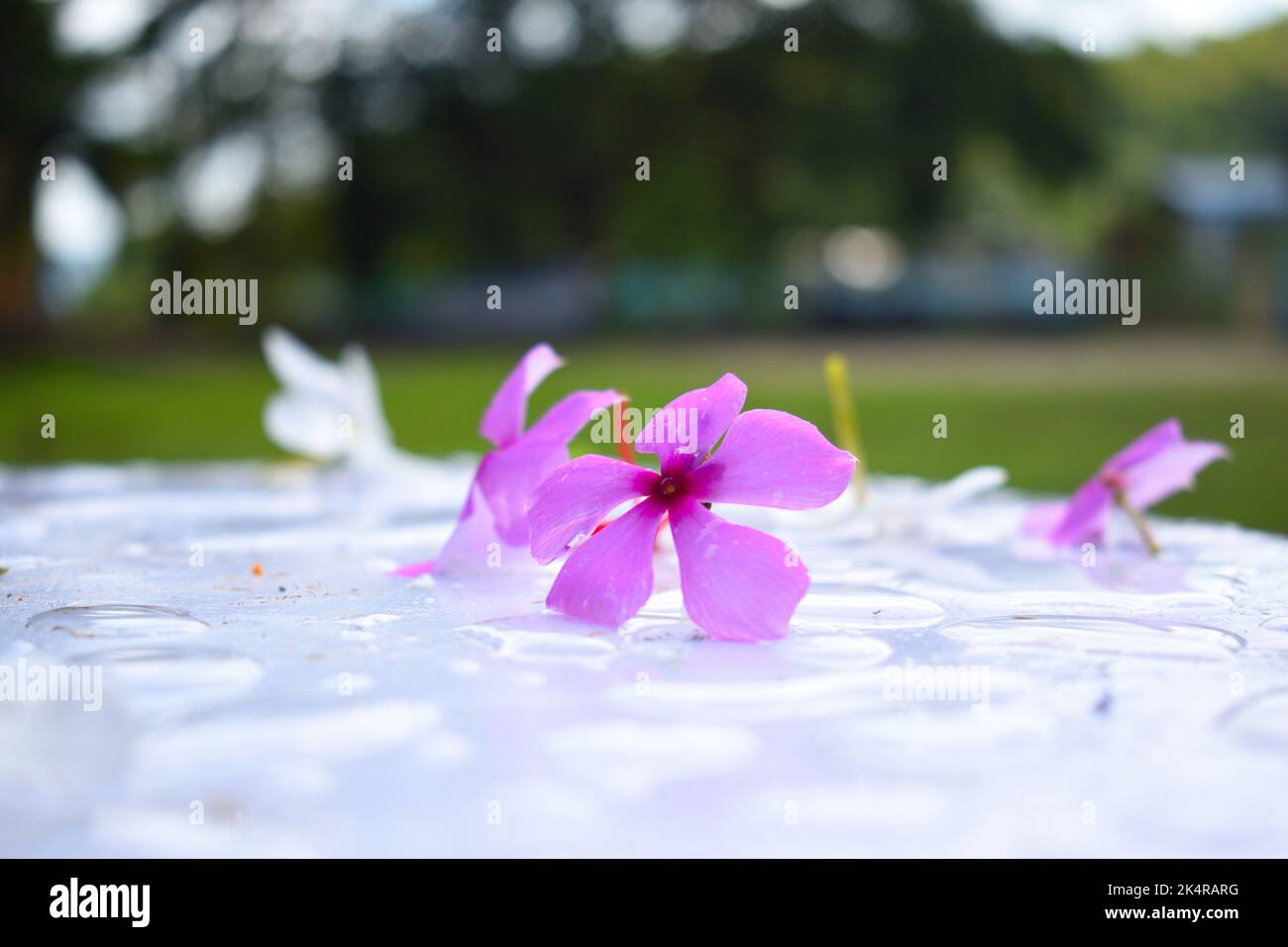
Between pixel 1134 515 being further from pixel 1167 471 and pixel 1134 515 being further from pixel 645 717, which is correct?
pixel 645 717

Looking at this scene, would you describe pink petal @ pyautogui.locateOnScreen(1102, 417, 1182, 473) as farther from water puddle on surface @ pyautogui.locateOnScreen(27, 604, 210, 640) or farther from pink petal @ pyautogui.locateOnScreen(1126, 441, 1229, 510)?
water puddle on surface @ pyautogui.locateOnScreen(27, 604, 210, 640)

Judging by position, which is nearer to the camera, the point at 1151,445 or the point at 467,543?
the point at 467,543

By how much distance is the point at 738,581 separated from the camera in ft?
2.46

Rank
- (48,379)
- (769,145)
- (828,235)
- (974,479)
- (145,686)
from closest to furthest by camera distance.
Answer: (145,686), (974,479), (48,379), (769,145), (828,235)

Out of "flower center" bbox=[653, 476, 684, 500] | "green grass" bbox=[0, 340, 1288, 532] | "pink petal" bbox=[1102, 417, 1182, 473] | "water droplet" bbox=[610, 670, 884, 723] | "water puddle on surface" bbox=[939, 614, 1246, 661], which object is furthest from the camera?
"green grass" bbox=[0, 340, 1288, 532]

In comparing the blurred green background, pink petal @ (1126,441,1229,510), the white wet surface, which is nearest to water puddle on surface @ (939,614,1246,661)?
the white wet surface

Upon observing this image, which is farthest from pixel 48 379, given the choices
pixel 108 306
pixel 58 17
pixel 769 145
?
pixel 769 145

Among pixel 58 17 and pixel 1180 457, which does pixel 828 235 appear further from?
pixel 1180 457

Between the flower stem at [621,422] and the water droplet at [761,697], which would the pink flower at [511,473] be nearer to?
the flower stem at [621,422]

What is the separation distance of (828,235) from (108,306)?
13288mm

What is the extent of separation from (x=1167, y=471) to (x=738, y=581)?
53 centimetres

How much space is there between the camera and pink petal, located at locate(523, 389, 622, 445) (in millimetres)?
882

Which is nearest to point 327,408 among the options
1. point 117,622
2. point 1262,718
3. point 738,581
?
point 117,622
